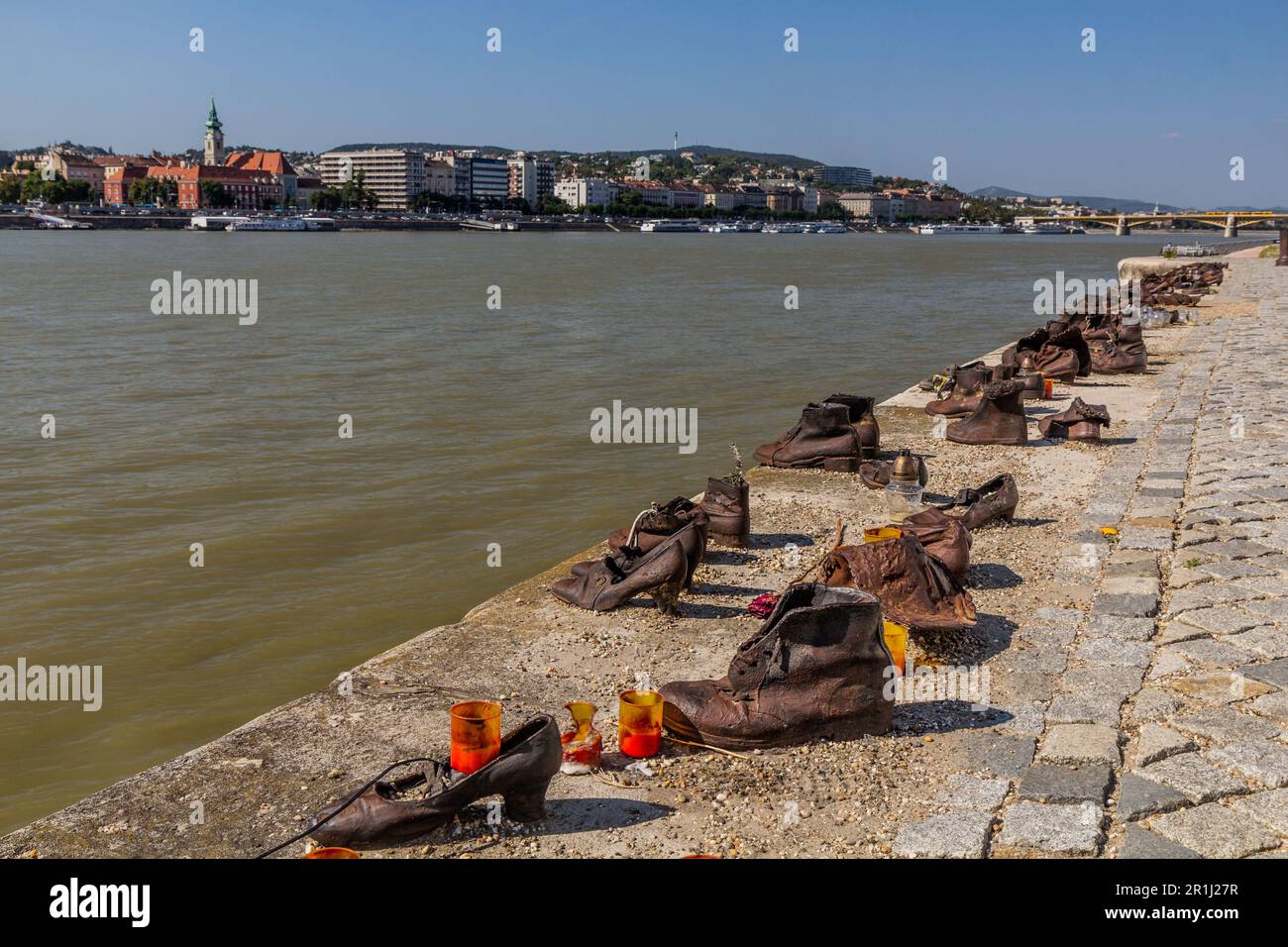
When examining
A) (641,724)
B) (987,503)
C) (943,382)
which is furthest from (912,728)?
(943,382)

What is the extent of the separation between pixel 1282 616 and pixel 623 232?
16645cm

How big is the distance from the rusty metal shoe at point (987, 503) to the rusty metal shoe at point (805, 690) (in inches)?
138

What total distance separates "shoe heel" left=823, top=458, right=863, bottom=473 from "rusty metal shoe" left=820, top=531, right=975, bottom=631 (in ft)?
13.0

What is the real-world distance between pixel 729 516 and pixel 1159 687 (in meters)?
3.35

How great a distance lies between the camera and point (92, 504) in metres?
12.1

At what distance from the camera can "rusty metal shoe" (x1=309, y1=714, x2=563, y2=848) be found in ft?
14.3

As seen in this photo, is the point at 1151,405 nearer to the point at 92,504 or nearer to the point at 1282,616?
the point at 1282,616

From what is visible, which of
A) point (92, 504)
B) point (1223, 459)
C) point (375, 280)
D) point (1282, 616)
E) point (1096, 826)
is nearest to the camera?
point (1096, 826)

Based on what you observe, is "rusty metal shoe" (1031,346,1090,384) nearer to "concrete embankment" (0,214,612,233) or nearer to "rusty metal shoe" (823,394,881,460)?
"rusty metal shoe" (823,394,881,460)

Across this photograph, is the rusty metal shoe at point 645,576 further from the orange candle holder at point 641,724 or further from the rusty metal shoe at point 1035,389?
the rusty metal shoe at point 1035,389

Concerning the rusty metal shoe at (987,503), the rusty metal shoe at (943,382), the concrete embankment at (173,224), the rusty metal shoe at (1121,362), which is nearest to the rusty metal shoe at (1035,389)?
the rusty metal shoe at (943,382)

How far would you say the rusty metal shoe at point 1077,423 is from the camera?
11914 millimetres

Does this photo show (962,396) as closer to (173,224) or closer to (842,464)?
(842,464)
